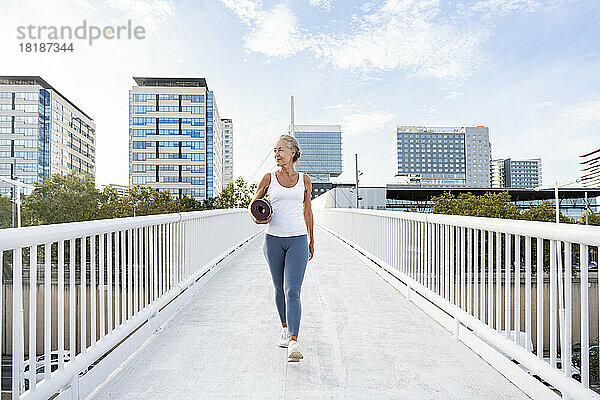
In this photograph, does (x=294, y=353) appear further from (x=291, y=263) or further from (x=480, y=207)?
(x=480, y=207)

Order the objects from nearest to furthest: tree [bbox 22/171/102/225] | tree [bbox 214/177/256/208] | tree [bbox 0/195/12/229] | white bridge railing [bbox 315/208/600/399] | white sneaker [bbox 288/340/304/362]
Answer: white bridge railing [bbox 315/208/600/399], white sneaker [bbox 288/340/304/362], tree [bbox 214/177/256/208], tree [bbox 22/171/102/225], tree [bbox 0/195/12/229]

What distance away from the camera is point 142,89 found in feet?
318

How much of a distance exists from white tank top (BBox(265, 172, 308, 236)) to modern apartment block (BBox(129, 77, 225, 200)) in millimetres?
93380

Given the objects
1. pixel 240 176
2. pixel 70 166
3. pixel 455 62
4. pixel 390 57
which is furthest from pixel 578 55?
pixel 70 166

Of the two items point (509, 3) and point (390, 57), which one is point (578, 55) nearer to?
point (509, 3)

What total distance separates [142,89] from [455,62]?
61.5 metres

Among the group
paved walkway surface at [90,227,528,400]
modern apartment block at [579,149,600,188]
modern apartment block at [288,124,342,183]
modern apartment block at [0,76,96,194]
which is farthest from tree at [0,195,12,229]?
modern apartment block at [288,124,342,183]

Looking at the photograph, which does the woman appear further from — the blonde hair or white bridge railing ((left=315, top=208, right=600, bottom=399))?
white bridge railing ((left=315, top=208, right=600, bottom=399))

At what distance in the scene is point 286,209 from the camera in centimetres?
421

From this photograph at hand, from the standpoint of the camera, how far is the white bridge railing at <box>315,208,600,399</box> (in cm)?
299

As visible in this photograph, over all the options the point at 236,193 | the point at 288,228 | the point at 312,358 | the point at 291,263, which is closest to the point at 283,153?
the point at 288,228

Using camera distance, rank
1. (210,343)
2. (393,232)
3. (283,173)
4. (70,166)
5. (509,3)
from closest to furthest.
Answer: (283,173), (210,343), (393,232), (509,3), (70,166)

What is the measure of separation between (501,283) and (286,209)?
1746 millimetres

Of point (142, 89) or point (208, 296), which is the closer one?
point (208, 296)
